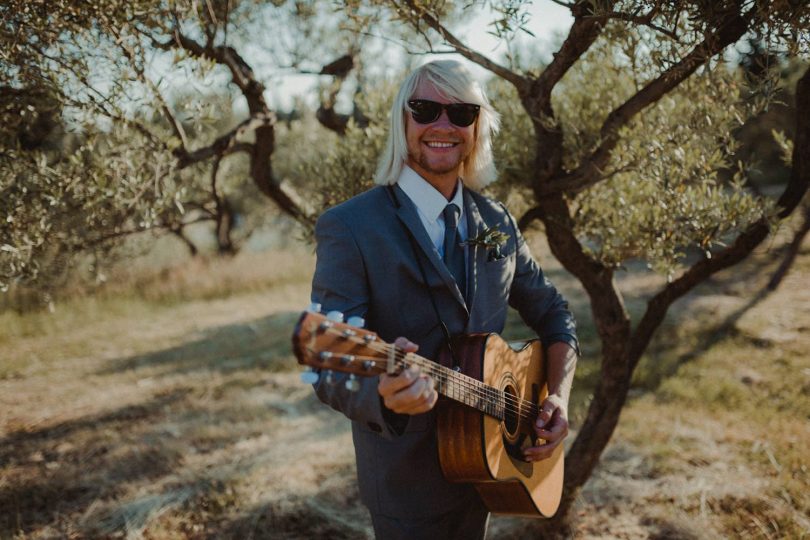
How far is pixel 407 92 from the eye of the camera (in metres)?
2.82

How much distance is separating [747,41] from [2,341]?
11642 mm

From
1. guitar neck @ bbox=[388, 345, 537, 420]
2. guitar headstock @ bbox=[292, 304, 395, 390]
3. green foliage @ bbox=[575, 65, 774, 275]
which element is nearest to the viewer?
guitar headstock @ bbox=[292, 304, 395, 390]

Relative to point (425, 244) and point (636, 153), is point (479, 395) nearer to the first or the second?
point (425, 244)

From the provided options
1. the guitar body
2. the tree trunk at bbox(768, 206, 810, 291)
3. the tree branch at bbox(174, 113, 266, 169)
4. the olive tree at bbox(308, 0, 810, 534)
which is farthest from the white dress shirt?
the tree trunk at bbox(768, 206, 810, 291)

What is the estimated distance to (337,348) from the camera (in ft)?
6.38

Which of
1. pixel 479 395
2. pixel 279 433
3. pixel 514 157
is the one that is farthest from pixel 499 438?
pixel 279 433

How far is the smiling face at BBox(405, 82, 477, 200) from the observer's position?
2758 millimetres

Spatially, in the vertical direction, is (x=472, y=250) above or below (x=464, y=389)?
above

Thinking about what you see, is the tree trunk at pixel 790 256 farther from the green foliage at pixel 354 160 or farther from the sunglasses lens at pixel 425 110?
the sunglasses lens at pixel 425 110

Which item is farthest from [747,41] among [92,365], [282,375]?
[92,365]

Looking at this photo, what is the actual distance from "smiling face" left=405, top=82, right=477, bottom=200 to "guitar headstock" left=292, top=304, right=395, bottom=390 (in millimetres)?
992

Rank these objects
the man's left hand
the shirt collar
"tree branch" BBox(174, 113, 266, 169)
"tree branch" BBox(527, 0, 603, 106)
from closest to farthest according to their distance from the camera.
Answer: the shirt collar → the man's left hand → "tree branch" BBox(527, 0, 603, 106) → "tree branch" BBox(174, 113, 266, 169)

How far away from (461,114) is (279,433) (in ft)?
16.8

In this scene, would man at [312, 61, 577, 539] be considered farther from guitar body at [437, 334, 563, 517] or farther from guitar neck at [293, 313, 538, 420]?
guitar neck at [293, 313, 538, 420]
